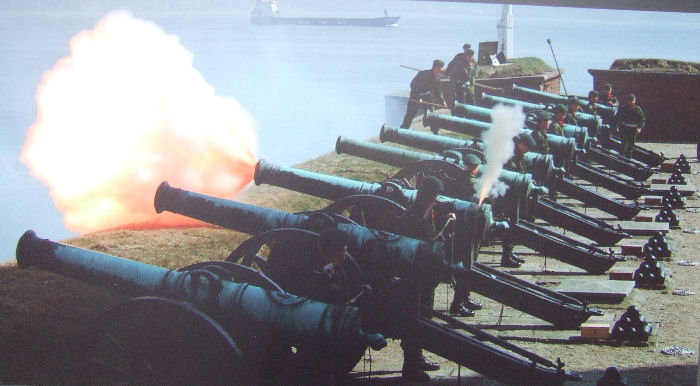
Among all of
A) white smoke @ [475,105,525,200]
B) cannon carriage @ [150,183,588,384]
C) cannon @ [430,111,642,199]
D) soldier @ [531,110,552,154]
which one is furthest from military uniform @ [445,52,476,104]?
cannon carriage @ [150,183,588,384]

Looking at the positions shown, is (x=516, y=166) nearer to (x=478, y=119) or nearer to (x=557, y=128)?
(x=557, y=128)

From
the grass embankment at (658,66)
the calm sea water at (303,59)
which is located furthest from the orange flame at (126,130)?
the grass embankment at (658,66)

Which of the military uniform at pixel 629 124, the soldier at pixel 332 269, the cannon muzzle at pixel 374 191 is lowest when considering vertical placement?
the military uniform at pixel 629 124

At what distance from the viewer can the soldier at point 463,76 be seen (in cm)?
1802

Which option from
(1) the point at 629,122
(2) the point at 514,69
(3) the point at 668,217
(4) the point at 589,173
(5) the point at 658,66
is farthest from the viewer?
(5) the point at 658,66

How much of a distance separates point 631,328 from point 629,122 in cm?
984

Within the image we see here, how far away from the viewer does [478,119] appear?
16.4 metres

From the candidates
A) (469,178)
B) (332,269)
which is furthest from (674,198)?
(332,269)

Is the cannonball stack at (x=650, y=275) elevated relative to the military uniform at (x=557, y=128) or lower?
lower

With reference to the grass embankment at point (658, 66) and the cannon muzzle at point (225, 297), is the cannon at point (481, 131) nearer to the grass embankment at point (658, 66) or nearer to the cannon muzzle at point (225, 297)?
the cannon muzzle at point (225, 297)

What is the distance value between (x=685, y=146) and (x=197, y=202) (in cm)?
1599

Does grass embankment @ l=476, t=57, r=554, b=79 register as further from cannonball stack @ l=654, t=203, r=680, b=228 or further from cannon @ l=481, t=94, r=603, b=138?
cannonball stack @ l=654, t=203, r=680, b=228

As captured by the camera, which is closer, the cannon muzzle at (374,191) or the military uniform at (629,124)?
the cannon muzzle at (374,191)

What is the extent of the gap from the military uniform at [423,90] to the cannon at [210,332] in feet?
34.6
